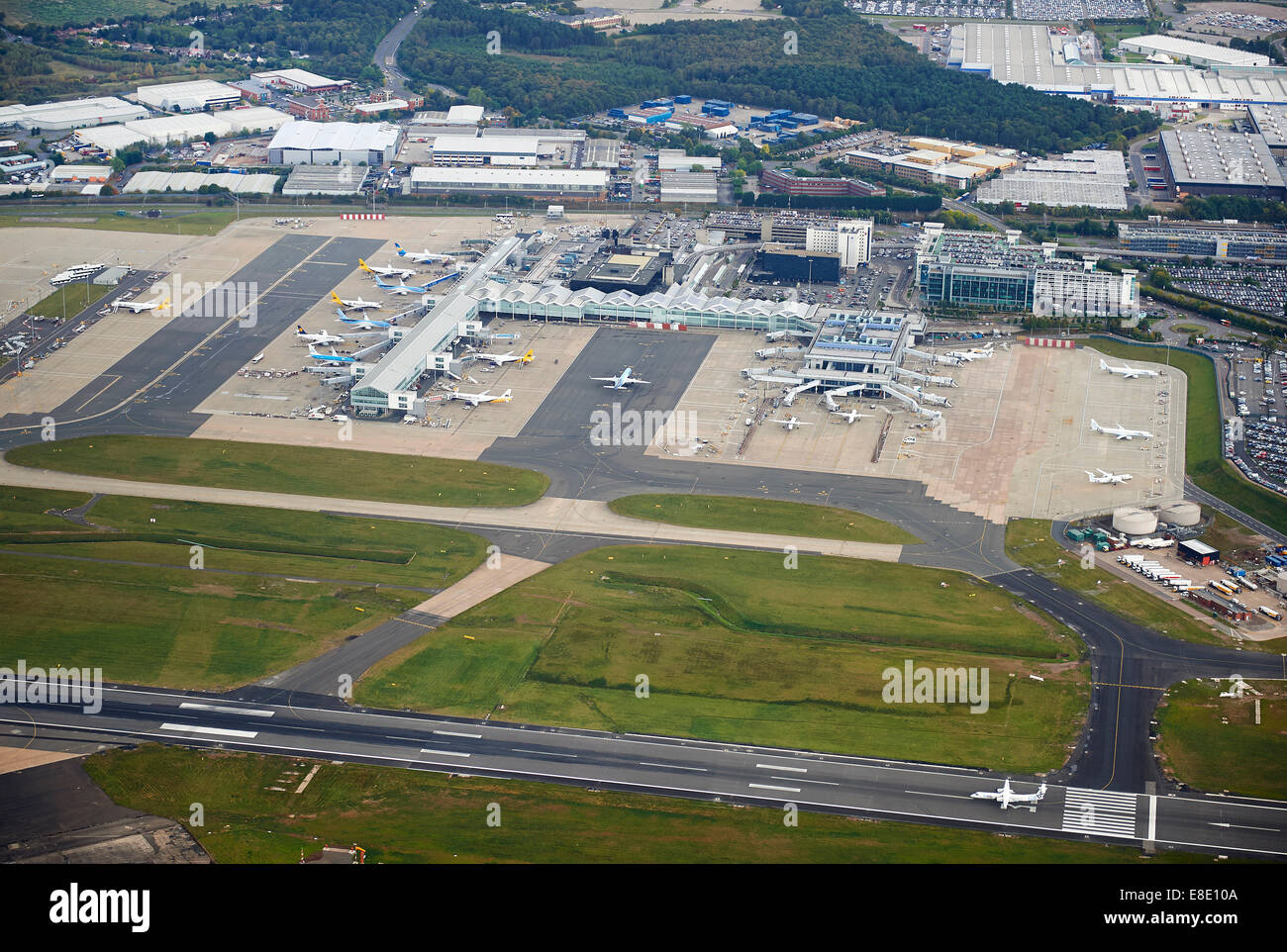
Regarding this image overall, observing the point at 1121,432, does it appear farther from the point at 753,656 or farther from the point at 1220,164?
the point at 1220,164

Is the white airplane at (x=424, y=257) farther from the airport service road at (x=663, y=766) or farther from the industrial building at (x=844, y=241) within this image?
the airport service road at (x=663, y=766)

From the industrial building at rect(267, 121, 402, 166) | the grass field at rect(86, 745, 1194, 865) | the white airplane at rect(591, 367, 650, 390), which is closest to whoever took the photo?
the grass field at rect(86, 745, 1194, 865)

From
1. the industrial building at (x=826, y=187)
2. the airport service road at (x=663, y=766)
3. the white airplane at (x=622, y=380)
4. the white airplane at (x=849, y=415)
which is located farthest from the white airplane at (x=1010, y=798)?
the industrial building at (x=826, y=187)

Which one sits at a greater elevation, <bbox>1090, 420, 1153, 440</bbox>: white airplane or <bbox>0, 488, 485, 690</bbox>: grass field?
<bbox>1090, 420, 1153, 440</bbox>: white airplane

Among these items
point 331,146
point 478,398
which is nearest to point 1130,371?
point 478,398

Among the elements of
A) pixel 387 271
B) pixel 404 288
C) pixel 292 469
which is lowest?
pixel 292 469

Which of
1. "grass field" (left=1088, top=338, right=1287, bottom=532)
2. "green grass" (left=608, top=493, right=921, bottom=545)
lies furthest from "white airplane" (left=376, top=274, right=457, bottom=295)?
"grass field" (left=1088, top=338, right=1287, bottom=532)

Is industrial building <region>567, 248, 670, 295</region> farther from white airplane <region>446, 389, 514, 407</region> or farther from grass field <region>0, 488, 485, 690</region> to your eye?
grass field <region>0, 488, 485, 690</region>

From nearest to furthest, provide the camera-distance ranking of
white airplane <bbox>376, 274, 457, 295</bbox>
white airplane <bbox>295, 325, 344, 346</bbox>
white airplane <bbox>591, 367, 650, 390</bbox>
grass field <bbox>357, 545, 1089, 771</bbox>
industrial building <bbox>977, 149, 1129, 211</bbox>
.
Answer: grass field <bbox>357, 545, 1089, 771</bbox> < white airplane <bbox>591, 367, 650, 390</bbox> < white airplane <bbox>295, 325, 344, 346</bbox> < white airplane <bbox>376, 274, 457, 295</bbox> < industrial building <bbox>977, 149, 1129, 211</bbox>
